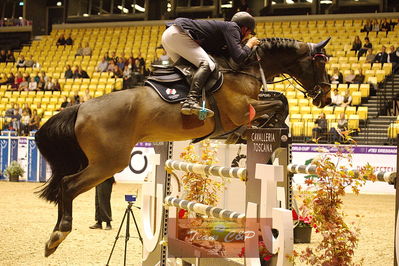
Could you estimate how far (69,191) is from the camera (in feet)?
16.1

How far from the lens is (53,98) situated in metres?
20.6

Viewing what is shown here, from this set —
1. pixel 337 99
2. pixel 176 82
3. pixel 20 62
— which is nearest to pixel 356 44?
pixel 337 99

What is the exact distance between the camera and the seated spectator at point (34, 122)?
1829cm

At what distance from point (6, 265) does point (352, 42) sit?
16156 millimetres

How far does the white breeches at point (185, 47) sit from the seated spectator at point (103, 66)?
16.8 m

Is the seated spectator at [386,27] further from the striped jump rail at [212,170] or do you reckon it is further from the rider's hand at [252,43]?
the striped jump rail at [212,170]

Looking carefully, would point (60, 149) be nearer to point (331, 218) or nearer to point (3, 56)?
point (331, 218)

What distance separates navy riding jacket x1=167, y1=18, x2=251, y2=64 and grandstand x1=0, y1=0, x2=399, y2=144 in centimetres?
935

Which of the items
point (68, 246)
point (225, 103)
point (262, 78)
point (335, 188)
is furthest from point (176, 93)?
point (68, 246)

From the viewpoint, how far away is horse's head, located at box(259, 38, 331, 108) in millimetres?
5684

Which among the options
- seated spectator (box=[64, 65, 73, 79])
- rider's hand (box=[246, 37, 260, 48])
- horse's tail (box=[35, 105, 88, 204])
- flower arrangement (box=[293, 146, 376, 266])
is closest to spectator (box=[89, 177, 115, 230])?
horse's tail (box=[35, 105, 88, 204])

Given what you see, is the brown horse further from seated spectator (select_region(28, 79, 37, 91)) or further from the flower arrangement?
seated spectator (select_region(28, 79, 37, 91))

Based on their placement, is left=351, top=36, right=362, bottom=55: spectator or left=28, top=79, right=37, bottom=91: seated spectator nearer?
left=351, top=36, right=362, bottom=55: spectator

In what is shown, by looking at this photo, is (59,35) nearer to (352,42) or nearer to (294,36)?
(294,36)
